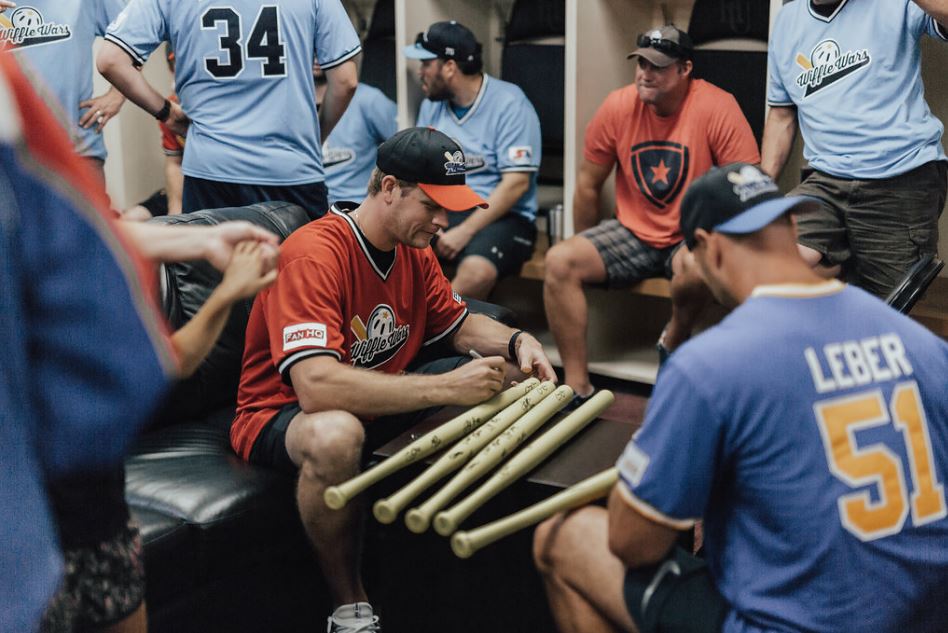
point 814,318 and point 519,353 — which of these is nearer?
point 814,318

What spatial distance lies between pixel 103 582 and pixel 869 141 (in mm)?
2455

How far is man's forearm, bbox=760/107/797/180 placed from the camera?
3.37 m

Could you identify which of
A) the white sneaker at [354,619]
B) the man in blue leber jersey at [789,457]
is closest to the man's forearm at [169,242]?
the man in blue leber jersey at [789,457]

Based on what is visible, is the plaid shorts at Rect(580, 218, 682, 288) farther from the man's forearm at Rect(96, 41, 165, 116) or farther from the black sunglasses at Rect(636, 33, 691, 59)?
the man's forearm at Rect(96, 41, 165, 116)

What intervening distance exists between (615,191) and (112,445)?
123 inches

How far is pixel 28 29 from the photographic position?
132 inches

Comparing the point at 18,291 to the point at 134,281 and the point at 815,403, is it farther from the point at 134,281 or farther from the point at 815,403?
the point at 815,403

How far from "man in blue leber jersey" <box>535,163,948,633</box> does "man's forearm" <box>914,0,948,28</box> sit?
1.61 m

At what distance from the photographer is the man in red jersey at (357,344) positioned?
6.91 feet

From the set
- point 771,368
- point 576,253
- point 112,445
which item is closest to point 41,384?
point 112,445

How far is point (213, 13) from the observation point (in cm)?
313

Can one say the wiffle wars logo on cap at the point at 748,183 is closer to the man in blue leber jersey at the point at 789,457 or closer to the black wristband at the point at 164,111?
the man in blue leber jersey at the point at 789,457

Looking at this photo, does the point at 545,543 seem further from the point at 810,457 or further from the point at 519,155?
the point at 519,155

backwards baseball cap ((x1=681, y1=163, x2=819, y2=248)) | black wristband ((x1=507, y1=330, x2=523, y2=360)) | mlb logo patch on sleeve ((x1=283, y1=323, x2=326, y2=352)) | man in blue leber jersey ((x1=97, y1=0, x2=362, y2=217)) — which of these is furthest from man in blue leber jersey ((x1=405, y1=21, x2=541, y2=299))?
backwards baseball cap ((x1=681, y1=163, x2=819, y2=248))
